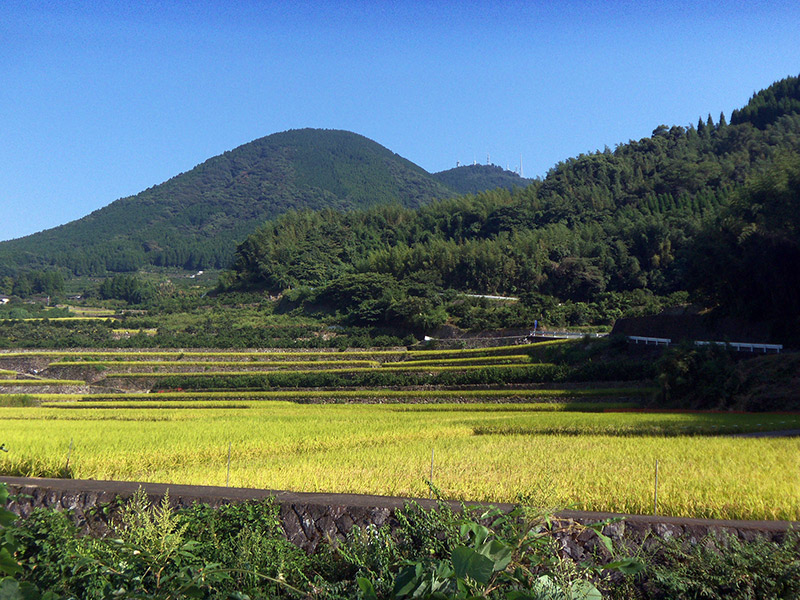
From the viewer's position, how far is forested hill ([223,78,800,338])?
28.5 meters

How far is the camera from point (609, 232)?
6097 cm

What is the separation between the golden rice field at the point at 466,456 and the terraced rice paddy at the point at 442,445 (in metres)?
0.04

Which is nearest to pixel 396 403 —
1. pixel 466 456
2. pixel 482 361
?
pixel 482 361

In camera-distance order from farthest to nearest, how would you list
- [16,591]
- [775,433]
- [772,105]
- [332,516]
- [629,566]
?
[772,105], [775,433], [332,516], [629,566], [16,591]

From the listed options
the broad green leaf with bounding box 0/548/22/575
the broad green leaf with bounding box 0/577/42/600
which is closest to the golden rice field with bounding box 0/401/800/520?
the broad green leaf with bounding box 0/577/42/600

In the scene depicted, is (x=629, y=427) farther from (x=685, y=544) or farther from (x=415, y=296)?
(x=415, y=296)

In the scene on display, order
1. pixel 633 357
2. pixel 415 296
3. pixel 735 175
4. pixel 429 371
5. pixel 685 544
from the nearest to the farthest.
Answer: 1. pixel 685 544
2. pixel 633 357
3. pixel 429 371
4. pixel 415 296
5. pixel 735 175

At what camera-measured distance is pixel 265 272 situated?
232 feet

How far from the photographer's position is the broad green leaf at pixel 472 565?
13.5 feet

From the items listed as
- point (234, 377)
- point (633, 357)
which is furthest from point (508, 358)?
point (234, 377)

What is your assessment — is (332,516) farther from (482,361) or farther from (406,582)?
(482,361)

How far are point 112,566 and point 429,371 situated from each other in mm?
27548

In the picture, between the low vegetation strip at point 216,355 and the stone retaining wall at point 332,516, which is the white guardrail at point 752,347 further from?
the stone retaining wall at point 332,516

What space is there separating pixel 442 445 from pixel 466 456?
273 centimetres
